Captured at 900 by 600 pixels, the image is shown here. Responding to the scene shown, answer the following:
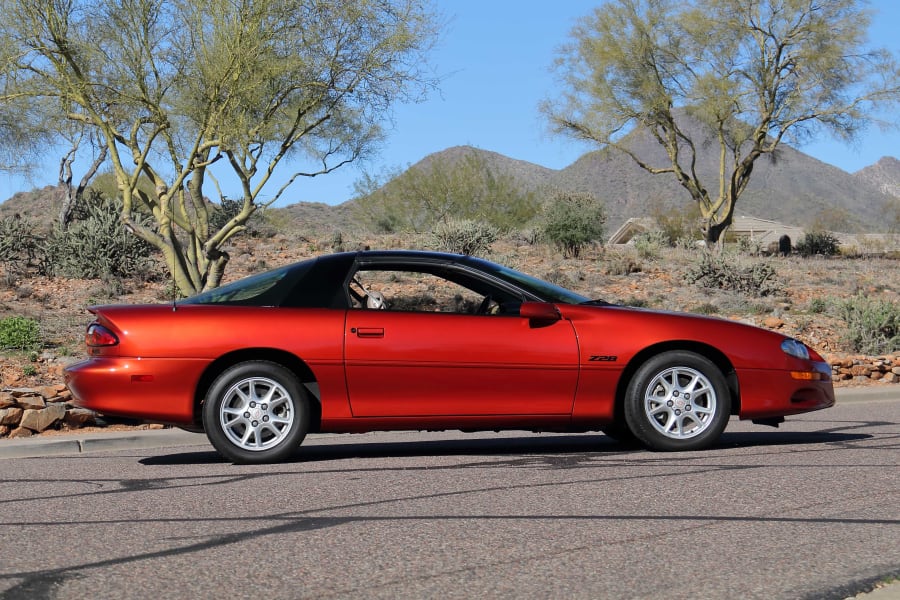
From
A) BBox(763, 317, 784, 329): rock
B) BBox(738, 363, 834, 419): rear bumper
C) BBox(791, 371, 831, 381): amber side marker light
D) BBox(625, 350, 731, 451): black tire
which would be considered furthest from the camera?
BBox(763, 317, 784, 329): rock

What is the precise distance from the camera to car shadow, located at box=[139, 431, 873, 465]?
8898mm

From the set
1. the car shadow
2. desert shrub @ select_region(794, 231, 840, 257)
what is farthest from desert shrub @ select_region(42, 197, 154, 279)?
desert shrub @ select_region(794, 231, 840, 257)

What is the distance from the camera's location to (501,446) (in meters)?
9.50

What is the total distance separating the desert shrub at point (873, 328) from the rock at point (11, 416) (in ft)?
41.4

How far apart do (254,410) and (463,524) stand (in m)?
2.76

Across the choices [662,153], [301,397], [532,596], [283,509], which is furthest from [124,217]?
[662,153]

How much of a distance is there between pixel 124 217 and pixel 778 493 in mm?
15181

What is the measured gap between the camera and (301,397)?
821 cm

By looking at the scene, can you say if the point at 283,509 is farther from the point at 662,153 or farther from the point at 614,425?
the point at 662,153

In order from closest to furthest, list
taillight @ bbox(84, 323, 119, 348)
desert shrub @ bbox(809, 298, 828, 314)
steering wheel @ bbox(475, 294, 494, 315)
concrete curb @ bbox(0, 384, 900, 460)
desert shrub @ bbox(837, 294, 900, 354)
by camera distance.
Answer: taillight @ bbox(84, 323, 119, 348)
steering wheel @ bbox(475, 294, 494, 315)
concrete curb @ bbox(0, 384, 900, 460)
desert shrub @ bbox(837, 294, 900, 354)
desert shrub @ bbox(809, 298, 828, 314)

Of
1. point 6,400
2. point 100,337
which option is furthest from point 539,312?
point 6,400

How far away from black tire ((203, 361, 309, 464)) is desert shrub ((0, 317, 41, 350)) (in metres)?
8.07

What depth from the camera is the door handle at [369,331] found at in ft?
27.3

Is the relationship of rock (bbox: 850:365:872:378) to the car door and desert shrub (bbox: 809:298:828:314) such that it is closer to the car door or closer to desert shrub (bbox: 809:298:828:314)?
desert shrub (bbox: 809:298:828:314)
